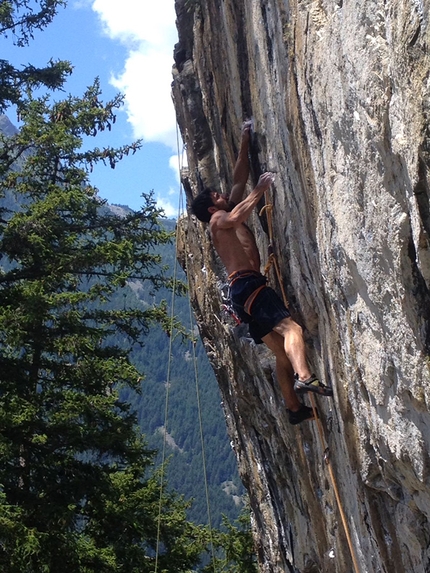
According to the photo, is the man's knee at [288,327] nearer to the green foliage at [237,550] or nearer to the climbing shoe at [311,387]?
the climbing shoe at [311,387]

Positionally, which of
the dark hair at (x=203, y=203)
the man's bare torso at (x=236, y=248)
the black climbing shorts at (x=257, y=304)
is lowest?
the black climbing shorts at (x=257, y=304)

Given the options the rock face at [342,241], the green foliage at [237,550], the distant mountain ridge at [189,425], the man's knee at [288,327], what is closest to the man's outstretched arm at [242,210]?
the rock face at [342,241]

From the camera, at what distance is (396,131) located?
3500 mm

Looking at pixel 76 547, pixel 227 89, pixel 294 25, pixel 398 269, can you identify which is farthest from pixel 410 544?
pixel 76 547

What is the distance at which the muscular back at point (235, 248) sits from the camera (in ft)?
21.4

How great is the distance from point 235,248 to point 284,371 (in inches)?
47.5

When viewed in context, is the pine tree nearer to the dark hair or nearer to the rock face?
the rock face

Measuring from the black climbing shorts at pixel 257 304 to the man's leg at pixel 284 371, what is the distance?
11 centimetres

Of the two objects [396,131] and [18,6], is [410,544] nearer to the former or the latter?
[396,131]

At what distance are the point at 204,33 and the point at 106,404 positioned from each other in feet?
20.2

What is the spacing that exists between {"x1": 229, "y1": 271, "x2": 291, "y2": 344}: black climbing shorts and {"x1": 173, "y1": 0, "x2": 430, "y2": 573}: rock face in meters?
0.23

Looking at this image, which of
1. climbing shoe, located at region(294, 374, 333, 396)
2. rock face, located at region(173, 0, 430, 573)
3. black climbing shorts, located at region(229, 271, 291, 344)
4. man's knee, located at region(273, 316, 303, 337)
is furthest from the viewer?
black climbing shorts, located at region(229, 271, 291, 344)

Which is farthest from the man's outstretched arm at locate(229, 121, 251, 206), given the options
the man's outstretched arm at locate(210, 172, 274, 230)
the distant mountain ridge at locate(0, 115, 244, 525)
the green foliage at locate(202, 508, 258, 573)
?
the distant mountain ridge at locate(0, 115, 244, 525)

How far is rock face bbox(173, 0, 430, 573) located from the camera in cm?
365
